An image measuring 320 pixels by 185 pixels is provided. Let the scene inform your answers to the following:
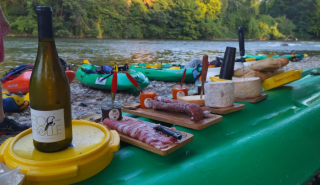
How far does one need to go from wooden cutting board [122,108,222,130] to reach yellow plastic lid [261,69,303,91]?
1148 millimetres

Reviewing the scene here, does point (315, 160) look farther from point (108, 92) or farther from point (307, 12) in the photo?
point (307, 12)

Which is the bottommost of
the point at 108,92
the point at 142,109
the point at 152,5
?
the point at 108,92

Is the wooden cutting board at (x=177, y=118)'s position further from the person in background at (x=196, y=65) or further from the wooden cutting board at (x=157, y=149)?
the person in background at (x=196, y=65)

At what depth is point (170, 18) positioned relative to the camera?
1581 inches

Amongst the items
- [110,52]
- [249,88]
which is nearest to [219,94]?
[249,88]

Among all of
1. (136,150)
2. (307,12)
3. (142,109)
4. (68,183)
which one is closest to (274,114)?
(142,109)

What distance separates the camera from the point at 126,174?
0.87 m

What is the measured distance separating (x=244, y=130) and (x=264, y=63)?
99 centimetres

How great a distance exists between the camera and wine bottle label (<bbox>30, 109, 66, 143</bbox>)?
2.39ft

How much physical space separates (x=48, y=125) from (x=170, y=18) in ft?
136

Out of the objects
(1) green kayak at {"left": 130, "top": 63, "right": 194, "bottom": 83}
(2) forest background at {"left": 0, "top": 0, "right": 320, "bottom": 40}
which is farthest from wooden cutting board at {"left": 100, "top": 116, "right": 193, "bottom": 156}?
(2) forest background at {"left": 0, "top": 0, "right": 320, "bottom": 40}

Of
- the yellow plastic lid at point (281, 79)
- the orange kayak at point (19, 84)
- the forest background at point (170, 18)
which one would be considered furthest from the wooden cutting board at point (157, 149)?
the forest background at point (170, 18)

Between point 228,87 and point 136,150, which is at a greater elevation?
point 228,87

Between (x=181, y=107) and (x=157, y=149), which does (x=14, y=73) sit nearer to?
A: (x=181, y=107)
